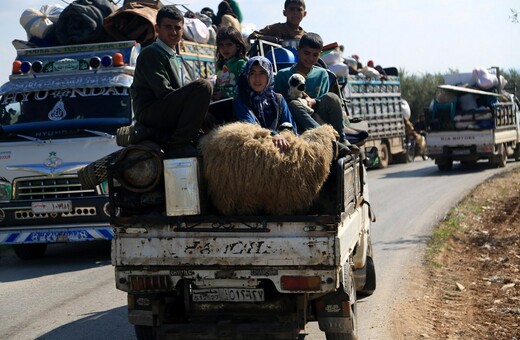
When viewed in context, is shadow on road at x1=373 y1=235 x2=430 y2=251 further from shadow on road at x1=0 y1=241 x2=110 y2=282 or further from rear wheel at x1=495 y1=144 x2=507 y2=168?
rear wheel at x1=495 y1=144 x2=507 y2=168

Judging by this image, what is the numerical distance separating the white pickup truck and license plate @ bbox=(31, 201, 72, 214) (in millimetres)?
4763

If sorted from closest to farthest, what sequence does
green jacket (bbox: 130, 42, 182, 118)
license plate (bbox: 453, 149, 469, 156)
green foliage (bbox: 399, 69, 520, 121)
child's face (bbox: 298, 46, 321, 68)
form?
green jacket (bbox: 130, 42, 182, 118)
child's face (bbox: 298, 46, 321, 68)
license plate (bbox: 453, 149, 469, 156)
green foliage (bbox: 399, 69, 520, 121)

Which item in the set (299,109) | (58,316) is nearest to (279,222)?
(299,109)

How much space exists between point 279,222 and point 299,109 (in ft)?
5.17

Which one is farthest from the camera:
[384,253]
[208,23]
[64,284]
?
[208,23]

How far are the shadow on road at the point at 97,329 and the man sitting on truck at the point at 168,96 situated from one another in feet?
6.59

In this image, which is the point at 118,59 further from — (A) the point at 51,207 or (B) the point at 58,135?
(A) the point at 51,207

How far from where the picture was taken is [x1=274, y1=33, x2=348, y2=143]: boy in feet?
22.7

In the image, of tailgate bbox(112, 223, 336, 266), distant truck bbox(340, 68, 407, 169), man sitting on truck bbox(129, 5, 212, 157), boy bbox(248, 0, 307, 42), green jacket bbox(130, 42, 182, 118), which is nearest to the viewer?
tailgate bbox(112, 223, 336, 266)

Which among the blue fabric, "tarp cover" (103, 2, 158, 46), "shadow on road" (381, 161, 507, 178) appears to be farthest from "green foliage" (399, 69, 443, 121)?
the blue fabric

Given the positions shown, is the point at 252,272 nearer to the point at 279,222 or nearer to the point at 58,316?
the point at 279,222

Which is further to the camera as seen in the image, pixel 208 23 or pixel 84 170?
pixel 208 23

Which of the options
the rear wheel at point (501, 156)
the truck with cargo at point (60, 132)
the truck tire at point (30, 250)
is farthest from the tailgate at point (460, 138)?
the truck tire at point (30, 250)

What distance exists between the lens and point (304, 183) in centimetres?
568
